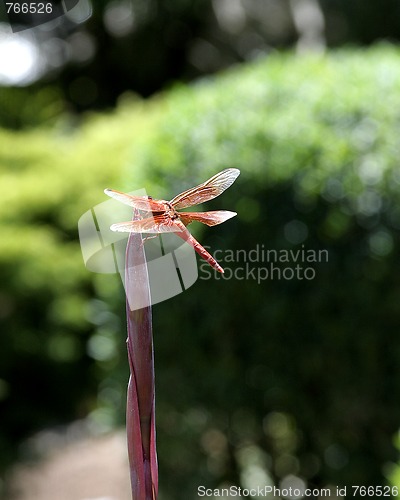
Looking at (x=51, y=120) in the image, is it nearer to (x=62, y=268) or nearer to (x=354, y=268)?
(x=62, y=268)

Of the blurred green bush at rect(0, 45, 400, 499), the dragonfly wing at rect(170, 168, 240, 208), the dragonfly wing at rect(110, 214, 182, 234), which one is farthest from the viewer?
the blurred green bush at rect(0, 45, 400, 499)

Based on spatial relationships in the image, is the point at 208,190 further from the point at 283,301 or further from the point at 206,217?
the point at 283,301

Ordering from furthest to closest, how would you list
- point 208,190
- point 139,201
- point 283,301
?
point 283,301 < point 208,190 < point 139,201

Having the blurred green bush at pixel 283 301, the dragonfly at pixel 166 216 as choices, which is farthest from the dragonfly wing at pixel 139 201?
the blurred green bush at pixel 283 301

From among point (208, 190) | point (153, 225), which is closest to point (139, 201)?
point (153, 225)


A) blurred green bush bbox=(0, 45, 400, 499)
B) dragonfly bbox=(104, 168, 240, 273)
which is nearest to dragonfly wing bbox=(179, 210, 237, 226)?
dragonfly bbox=(104, 168, 240, 273)

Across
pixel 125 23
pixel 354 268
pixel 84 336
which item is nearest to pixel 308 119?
pixel 354 268

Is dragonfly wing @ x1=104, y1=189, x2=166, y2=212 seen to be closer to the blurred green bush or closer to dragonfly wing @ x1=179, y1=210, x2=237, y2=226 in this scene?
dragonfly wing @ x1=179, y1=210, x2=237, y2=226
